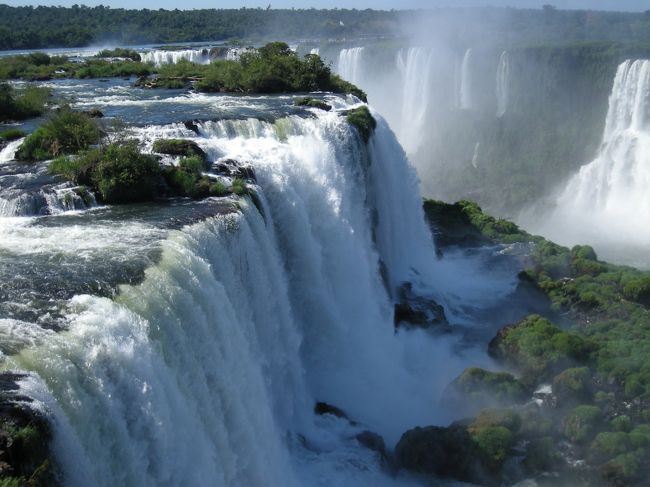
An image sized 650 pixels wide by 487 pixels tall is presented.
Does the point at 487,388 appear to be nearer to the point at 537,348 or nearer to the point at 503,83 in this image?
the point at 537,348

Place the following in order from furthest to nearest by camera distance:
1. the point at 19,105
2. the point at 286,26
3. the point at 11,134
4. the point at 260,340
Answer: the point at 286,26 → the point at 19,105 → the point at 11,134 → the point at 260,340

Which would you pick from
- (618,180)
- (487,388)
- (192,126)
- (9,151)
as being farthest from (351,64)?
(487,388)

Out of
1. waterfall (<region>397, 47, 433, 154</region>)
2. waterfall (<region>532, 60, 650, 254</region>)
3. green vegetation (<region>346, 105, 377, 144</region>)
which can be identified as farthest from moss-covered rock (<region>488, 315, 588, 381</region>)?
waterfall (<region>397, 47, 433, 154</region>)

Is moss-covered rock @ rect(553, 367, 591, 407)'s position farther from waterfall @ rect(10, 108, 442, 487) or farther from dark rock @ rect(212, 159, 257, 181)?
dark rock @ rect(212, 159, 257, 181)

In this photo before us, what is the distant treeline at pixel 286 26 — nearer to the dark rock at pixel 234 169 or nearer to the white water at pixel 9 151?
the dark rock at pixel 234 169

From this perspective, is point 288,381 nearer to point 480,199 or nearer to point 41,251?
point 41,251

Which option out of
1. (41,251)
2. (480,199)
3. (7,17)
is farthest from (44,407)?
(7,17)

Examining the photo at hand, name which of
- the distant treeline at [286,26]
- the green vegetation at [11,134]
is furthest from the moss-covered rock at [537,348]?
the distant treeline at [286,26]
